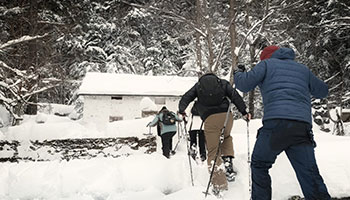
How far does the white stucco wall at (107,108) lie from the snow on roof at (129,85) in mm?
648

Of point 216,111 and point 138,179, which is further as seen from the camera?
point 216,111

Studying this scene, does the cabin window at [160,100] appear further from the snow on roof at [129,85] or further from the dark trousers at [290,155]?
the dark trousers at [290,155]

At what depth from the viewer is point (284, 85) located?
292cm

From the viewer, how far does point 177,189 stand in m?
3.98

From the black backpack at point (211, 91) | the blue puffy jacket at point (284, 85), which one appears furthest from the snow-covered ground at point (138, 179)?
the blue puffy jacket at point (284, 85)

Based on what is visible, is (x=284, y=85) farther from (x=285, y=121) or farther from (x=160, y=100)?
(x=160, y=100)

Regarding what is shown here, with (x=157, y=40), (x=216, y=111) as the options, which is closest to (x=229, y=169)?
(x=216, y=111)

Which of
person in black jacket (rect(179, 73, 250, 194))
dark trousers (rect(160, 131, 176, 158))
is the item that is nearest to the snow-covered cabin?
dark trousers (rect(160, 131, 176, 158))

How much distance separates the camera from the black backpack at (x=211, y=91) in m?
4.21

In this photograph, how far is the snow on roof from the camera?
21812mm

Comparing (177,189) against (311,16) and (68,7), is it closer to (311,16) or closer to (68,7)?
(68,7)

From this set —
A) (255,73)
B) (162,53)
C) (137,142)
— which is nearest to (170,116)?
(137,142)

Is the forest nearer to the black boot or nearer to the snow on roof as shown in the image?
the black boot

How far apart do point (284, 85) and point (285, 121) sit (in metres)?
0.40
